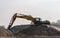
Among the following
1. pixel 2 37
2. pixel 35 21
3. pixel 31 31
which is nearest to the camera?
pixel 2 37

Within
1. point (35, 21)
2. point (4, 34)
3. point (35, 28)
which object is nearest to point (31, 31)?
point (35, 28)

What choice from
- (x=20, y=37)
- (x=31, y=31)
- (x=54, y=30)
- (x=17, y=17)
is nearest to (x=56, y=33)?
(x=54, y=30)

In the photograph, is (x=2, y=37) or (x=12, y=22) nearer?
(x=2, y=37)

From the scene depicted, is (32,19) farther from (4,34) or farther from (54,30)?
(4,34)

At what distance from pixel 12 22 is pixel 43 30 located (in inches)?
319

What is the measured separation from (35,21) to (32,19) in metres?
0.50

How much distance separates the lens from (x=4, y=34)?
56.0 feet

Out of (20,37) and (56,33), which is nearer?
(20,37)

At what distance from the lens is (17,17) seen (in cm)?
2855

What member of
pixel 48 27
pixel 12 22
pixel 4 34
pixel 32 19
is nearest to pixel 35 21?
pixel 32 19

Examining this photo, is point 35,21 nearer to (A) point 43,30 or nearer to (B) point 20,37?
(A) point 43,30

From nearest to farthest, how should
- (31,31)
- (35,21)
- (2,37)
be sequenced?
(2,37)
(31,31)
(35,21)

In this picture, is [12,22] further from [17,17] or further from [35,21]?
[35,21]

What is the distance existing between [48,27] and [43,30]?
1035mm
